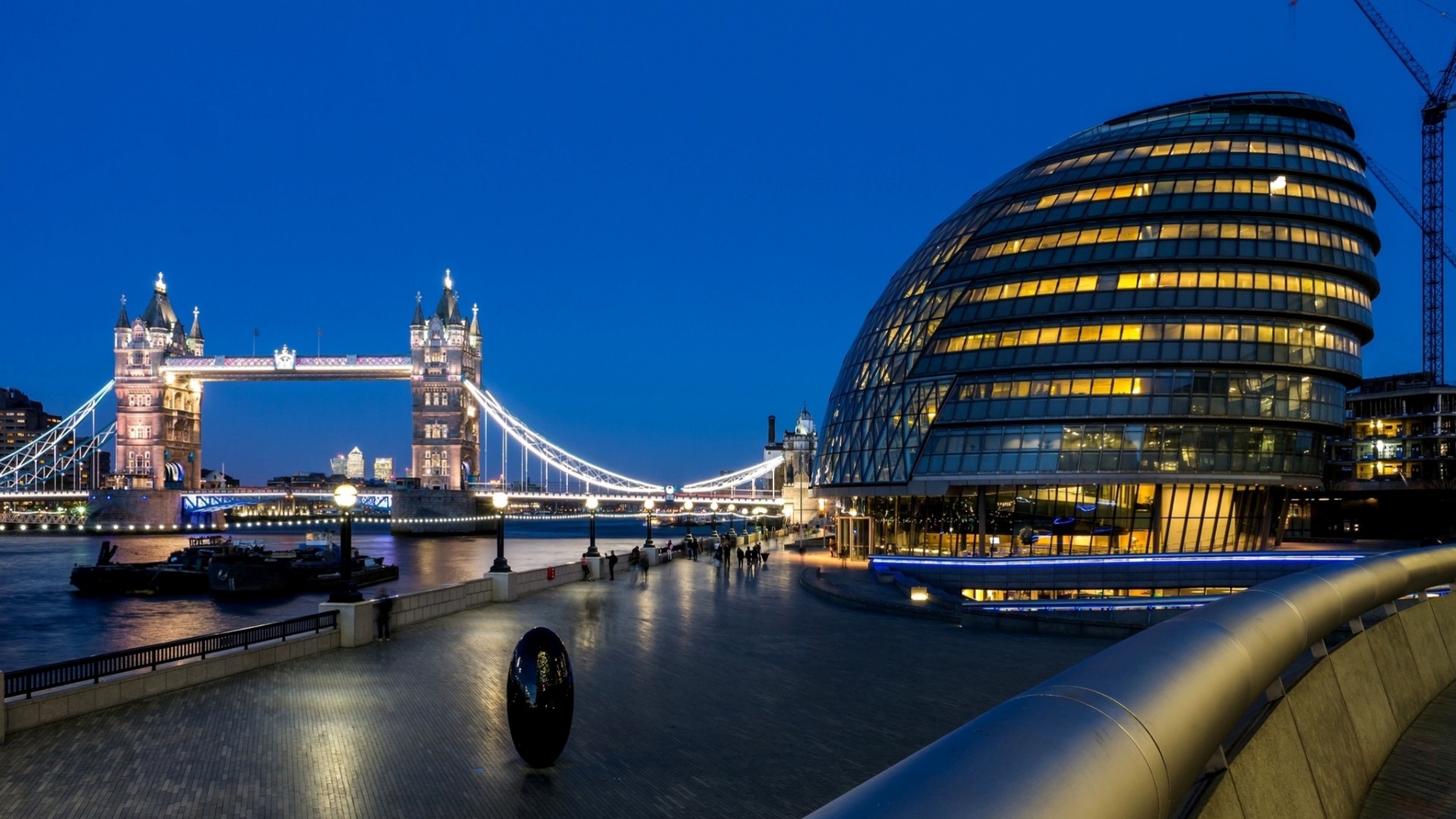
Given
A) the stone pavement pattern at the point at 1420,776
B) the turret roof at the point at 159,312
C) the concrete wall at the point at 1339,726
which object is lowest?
the stone pavement pattern at the point at 1420,776

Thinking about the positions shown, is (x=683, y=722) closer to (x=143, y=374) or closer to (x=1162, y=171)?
(x=1162, y=171)

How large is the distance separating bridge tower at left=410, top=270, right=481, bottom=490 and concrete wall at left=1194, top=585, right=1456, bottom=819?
167m

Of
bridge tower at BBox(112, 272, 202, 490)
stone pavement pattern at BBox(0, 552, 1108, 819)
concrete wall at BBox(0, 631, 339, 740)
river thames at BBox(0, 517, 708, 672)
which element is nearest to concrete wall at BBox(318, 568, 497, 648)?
stone pavement pattern at BBox(0, 552, 1108, 819)

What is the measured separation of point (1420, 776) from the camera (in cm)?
1083

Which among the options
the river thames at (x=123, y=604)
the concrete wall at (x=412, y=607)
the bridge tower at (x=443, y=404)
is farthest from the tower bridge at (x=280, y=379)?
the concrete wall at (x=412, y=607)

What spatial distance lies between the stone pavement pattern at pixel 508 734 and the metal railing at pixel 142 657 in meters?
1.13

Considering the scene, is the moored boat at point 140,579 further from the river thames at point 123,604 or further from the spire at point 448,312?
the spire at point 448,312

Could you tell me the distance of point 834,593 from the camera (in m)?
35.3

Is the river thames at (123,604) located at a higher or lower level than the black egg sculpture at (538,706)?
lower

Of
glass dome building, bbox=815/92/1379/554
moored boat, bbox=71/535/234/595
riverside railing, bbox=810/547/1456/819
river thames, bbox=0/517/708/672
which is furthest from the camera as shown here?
moored boat, bbox=71/535/234/595

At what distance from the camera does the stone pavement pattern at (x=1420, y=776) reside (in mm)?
9758

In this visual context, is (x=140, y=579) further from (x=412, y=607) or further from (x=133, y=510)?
(x=133, y=510)

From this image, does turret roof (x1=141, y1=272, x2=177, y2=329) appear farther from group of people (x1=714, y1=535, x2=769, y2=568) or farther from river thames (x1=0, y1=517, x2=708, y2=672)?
group of people (x1=714, y1=535, x2=769, y2=568)

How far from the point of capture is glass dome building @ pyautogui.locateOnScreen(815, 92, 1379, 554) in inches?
2322
